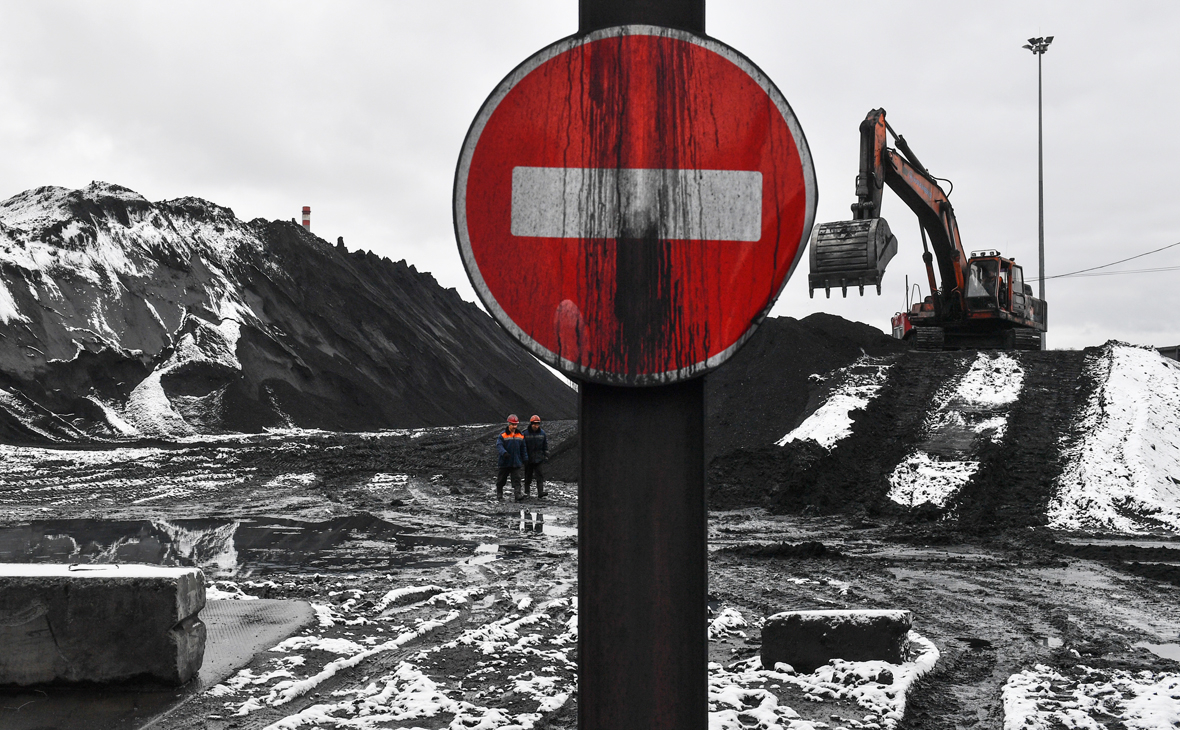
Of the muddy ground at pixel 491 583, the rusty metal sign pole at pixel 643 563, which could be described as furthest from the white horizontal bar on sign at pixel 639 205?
the muddy ground at pixel 491 583

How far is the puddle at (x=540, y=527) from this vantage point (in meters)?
12.0

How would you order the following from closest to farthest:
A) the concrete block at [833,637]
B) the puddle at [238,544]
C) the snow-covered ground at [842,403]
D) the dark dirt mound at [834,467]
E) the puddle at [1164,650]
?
the concrete block at [833,637], the puddle at [1164,650], the puddle at [238,544], the dark dirt mound at [834,467], the snow-covered ground at [842,403]

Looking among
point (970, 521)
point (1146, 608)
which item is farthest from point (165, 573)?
point (970, 521)

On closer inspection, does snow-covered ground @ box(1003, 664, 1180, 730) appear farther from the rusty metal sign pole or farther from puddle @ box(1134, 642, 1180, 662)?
the rusty metal sign pole

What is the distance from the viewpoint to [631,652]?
5.07 ft

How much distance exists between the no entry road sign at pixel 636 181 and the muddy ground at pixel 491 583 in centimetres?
300

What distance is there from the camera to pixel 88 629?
4527 millimetres

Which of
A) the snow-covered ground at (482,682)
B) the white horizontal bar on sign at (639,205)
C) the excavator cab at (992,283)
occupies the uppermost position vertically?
the excavator cab at (992,283)

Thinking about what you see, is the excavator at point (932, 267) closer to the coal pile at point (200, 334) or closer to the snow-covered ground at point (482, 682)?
the snow-covered ground at point (482, 682)

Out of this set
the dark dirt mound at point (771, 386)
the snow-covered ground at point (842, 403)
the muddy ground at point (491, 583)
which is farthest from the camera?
the dark dirt mound at point (771, 386)

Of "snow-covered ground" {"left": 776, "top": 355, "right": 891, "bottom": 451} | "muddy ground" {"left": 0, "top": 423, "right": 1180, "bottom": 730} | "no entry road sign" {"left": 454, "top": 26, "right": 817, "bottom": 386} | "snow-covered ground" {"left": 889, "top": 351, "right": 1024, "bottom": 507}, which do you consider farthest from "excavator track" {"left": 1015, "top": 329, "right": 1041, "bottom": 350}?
"no entry road sign" {"left": 454, "top": 26, "right": 817, "bottom": 386}

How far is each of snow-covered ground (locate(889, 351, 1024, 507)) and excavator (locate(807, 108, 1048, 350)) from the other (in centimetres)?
124

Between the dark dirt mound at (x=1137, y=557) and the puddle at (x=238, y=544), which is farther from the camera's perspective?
the puddle at (x=238, y=544)

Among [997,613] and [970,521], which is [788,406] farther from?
[997,613]
